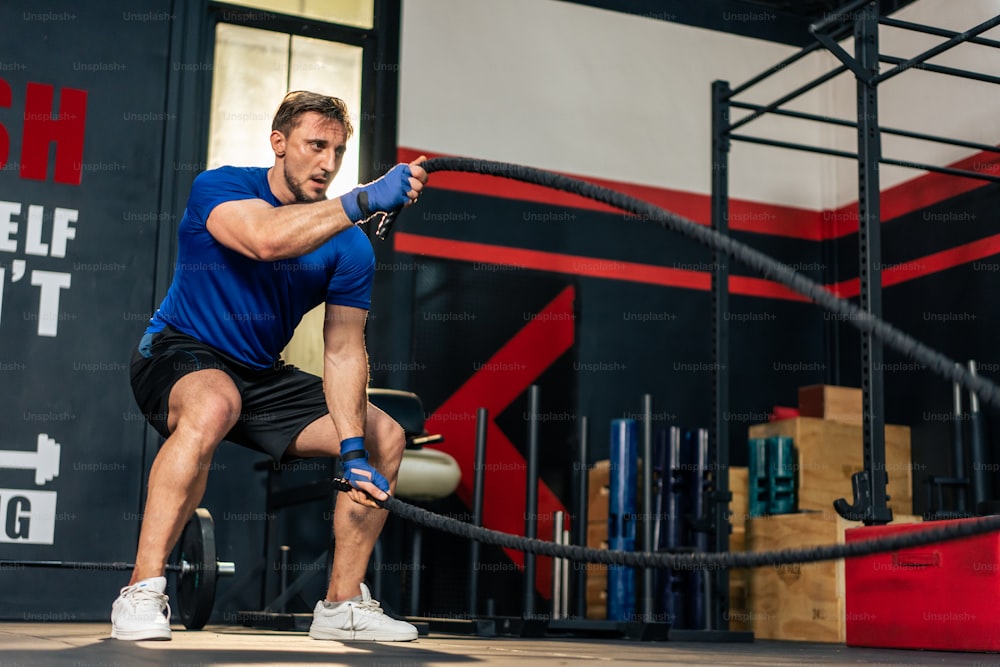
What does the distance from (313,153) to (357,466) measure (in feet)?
2.46

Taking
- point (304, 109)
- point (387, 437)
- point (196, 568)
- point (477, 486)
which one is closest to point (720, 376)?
point (477, 486)

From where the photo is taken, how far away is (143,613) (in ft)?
7.70

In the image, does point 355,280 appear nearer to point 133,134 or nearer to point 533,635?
point 533,635

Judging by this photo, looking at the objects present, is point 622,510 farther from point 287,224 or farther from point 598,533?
point 287,224

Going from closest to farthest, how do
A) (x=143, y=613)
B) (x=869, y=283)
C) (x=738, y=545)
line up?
1. (x=143, y=613)
2. (x=869, y=283)
3. (x=738, y=545)

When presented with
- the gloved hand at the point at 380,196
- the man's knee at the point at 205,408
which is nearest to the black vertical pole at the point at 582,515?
the man's knee at the point at 205,408

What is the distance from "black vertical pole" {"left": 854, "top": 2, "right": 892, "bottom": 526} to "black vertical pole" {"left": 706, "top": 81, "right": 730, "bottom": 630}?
0.71m

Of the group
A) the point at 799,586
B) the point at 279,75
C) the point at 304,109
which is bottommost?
the point at 799,586

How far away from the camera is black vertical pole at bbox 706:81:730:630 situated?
14.4 feet

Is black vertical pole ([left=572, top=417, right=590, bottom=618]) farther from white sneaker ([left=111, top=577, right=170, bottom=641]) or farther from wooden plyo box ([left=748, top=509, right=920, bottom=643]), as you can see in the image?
white sneaker ([left=111, top=577, right=170, bottom=641])

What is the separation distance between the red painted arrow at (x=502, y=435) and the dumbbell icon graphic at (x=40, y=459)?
164cm

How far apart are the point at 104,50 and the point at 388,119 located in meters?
1.32

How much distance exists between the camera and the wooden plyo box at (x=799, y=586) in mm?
4324

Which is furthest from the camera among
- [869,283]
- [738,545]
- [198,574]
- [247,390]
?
[738,545]
